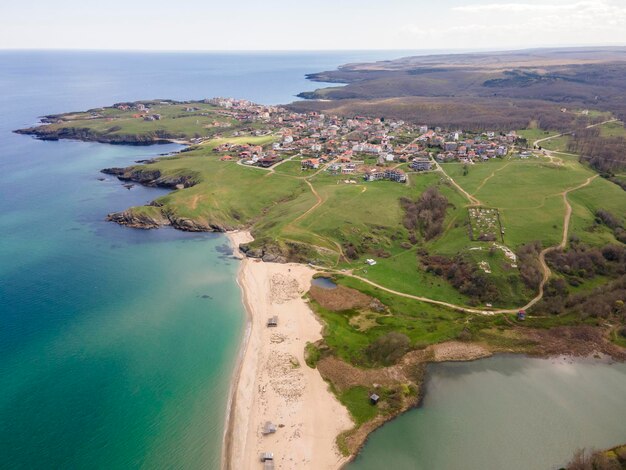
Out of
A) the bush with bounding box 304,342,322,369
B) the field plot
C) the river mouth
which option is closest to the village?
the field plot

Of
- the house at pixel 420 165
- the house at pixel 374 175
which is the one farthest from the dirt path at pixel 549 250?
the house at pixel 374 175

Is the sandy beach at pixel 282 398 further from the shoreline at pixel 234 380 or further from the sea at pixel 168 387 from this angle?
the sea at pixel 168 387

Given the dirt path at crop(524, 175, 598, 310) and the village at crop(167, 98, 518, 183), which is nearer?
the dirt path at crop(524, 175, 598, 310)

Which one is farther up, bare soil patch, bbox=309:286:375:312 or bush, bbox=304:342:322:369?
bush, bbox=304:342:322:369

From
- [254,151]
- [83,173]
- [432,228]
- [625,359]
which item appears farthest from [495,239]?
[83,173]

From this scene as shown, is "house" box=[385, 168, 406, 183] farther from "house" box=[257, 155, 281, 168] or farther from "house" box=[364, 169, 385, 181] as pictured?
"house" box=[257, 155, 281, 168]

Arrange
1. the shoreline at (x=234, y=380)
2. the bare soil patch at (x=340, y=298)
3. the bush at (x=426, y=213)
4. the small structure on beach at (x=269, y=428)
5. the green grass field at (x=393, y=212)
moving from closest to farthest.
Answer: the shoreline at (x=234, y=380), the small structure on beach at (x=269, y=428), the bare soil patch at (x=340, y=298), the green grass field at (x=393, y=212), the bush at (x=426, y=213)

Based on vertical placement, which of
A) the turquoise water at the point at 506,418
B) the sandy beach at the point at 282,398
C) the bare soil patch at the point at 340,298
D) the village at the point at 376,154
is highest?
the village at the point at 376,154
